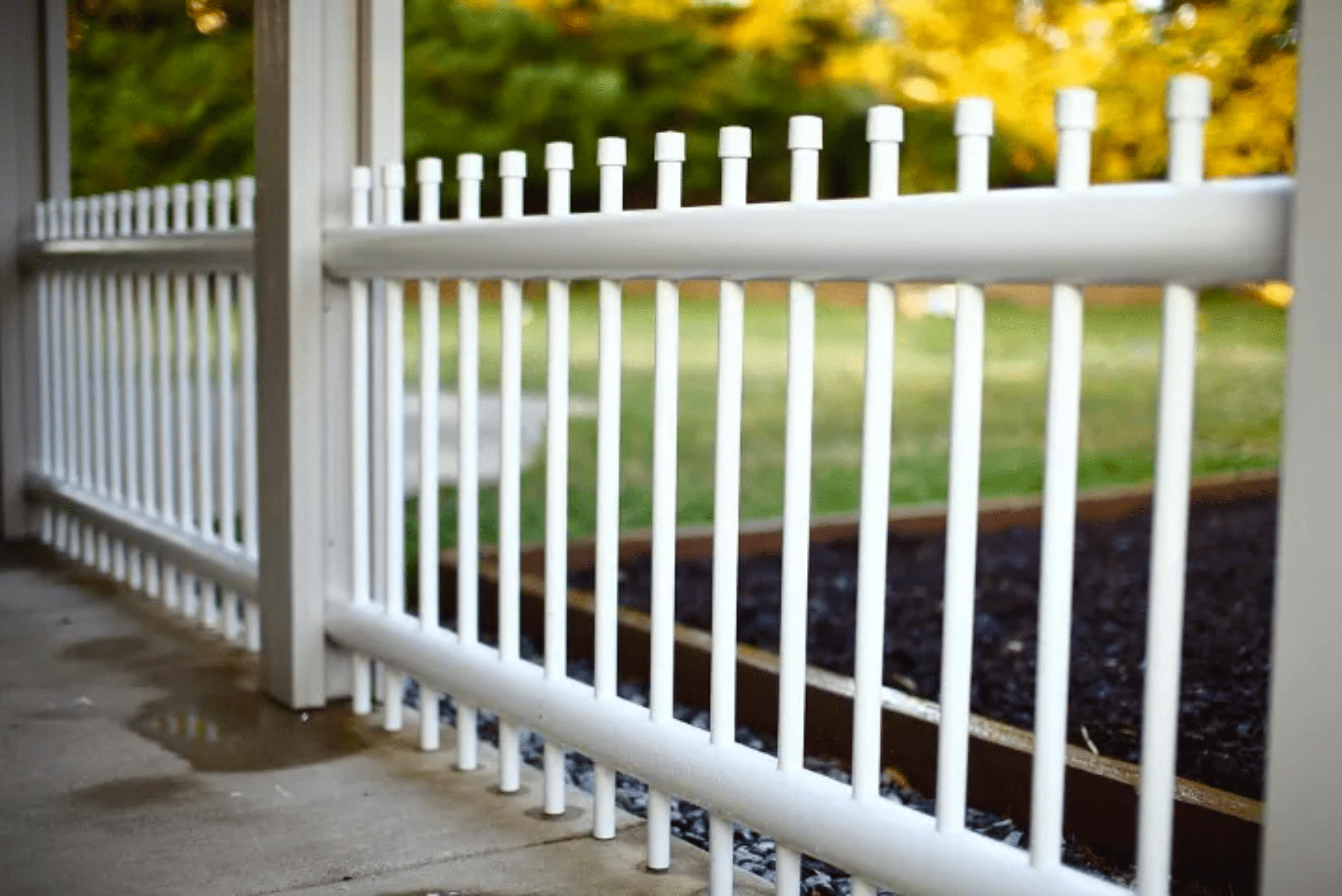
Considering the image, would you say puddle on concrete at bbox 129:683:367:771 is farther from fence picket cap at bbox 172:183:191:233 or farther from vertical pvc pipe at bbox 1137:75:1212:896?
vertical pvc pipe at bbox 1137:75:1212:896

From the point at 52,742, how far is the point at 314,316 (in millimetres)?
1213

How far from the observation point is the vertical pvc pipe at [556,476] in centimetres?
305

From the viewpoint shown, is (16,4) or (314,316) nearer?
(314,316)

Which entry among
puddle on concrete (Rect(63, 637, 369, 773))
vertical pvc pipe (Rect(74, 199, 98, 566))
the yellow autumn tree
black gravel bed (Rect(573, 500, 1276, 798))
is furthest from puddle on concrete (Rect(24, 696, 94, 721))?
the yellow autumn tree

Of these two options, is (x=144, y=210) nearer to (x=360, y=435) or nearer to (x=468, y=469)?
(x=360, y=435)

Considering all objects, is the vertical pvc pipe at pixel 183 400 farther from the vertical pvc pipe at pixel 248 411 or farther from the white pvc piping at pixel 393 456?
the white pvc piping at pixel 393 456

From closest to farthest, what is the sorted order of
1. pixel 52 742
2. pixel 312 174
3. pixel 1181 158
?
pixel 1181 158 < pixel 52 742 < pixel 312 174

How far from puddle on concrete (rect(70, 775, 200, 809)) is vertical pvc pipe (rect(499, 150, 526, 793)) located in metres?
0.68

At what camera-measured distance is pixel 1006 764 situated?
329 centimetres

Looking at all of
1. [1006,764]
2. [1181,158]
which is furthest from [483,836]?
[1181,158]

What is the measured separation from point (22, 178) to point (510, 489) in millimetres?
4089

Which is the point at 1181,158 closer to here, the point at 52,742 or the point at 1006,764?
the point at 1006,764

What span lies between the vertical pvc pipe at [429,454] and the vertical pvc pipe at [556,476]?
46cm

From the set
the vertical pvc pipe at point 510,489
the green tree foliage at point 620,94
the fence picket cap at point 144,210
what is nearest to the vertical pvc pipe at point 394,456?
the vertical pvc pipe at point 510,489
